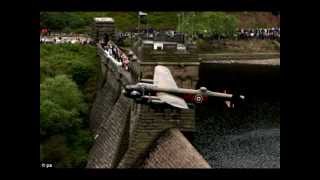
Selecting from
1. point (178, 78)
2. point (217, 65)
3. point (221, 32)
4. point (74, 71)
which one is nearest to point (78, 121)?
point (74, 71)

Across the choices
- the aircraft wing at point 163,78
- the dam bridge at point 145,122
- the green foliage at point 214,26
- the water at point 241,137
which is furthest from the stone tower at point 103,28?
the green foliage at point 214,26

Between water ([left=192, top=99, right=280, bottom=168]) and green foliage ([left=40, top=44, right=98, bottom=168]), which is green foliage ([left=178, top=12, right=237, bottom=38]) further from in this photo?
green foliage ([left=40, top=44, right=98, bottom=168])

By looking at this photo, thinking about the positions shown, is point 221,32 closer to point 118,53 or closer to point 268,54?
point 268,54

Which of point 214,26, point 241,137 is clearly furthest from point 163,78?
point 214,26

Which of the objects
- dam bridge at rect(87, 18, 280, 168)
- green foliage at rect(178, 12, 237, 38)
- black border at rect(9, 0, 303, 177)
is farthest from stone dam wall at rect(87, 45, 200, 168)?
green foliage at rect(178, 12, 237, 38)

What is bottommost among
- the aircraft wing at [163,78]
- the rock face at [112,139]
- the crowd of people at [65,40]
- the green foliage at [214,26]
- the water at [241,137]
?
the water at [241,137]

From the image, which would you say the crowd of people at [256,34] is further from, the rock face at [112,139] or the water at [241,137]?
the rock face at [112,139]
